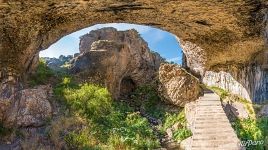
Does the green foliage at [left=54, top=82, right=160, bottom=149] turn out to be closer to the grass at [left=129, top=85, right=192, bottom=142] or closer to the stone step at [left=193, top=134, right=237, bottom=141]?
the grass at [left=129, top=85, right=192, bottom=142]

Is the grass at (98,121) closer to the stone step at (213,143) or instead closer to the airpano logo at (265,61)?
the stone step at (213,143)

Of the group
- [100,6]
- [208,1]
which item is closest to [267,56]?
[208,1]

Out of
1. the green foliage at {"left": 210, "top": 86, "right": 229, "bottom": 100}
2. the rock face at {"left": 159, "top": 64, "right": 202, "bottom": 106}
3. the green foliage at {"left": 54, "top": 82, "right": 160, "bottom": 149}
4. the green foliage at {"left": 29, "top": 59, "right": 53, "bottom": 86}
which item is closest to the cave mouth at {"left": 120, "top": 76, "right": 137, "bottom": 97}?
the rock face at {"left": 159, "top": 64, "right": 202, "bottom": 106}

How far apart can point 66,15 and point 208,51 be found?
3613mm

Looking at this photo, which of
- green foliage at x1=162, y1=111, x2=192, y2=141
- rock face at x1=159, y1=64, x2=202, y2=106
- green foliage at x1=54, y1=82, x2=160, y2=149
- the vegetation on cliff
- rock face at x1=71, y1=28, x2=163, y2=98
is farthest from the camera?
rock face at x1=71, y1=28, x2=163, y2=98

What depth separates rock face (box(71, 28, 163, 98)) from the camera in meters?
22.7

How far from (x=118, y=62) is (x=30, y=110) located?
28.0 feet

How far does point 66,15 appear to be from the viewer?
5000 mm

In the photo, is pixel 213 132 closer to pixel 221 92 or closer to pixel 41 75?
pixel 221 92

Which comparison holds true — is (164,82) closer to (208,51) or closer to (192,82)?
(192,82)

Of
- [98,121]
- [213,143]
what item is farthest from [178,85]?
[213,143]

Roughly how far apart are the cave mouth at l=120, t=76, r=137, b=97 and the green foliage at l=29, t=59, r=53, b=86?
5752 mm

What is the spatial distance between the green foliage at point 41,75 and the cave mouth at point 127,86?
5752mm

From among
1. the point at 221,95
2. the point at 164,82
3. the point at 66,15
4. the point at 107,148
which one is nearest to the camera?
the point at 66,15
